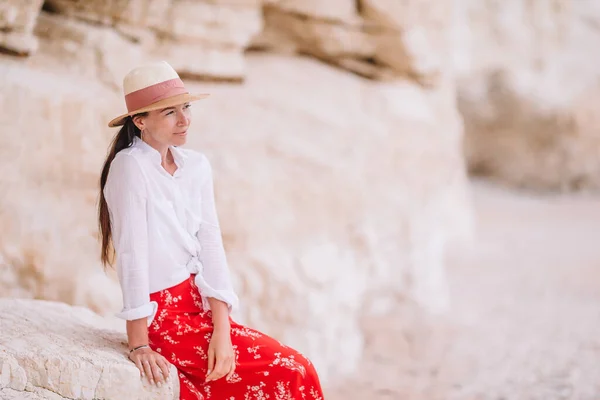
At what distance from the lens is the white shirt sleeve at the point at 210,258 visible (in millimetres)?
1775

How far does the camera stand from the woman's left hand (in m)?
1.67

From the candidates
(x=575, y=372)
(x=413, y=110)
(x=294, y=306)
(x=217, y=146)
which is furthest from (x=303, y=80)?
(x=575, y=372)

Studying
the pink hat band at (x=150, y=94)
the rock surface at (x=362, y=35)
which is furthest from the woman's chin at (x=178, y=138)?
the rock surface at (x=362, y=35)

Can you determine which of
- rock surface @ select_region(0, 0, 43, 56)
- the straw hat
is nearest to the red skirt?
the straw hat

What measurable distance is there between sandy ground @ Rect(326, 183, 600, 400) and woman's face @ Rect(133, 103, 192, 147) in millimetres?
1862

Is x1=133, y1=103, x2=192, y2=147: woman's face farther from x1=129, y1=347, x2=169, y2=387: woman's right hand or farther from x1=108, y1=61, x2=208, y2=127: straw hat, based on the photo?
x1=129, y1=347, x2=169, y2=387: woman's right hand

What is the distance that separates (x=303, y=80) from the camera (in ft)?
15.0

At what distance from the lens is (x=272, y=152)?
3.64m

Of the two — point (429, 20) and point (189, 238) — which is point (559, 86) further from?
point (189, 238)

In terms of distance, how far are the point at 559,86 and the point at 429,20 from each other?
5.17 meters

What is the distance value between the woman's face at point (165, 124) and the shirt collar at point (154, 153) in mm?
25

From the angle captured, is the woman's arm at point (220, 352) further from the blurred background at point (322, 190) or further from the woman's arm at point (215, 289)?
the blurred background at point (322, 190)

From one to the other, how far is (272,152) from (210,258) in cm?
186

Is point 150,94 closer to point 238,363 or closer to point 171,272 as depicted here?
point 171,272
